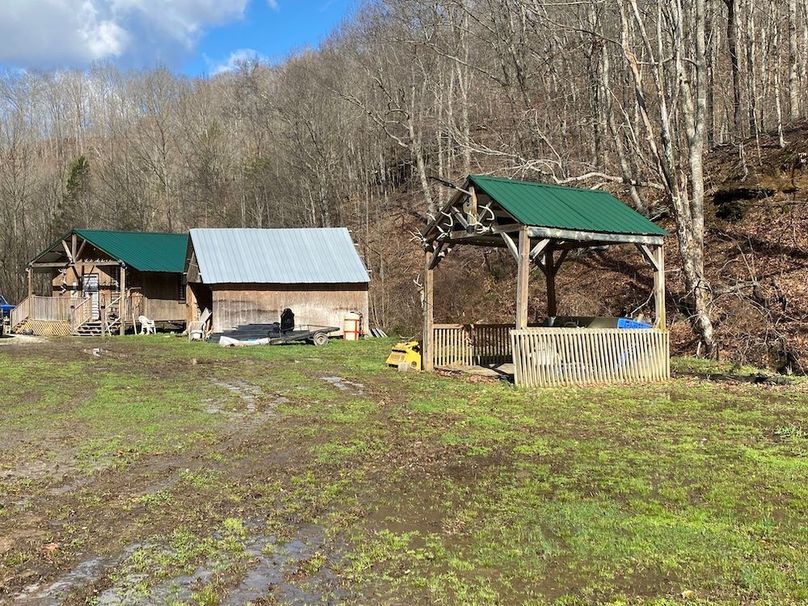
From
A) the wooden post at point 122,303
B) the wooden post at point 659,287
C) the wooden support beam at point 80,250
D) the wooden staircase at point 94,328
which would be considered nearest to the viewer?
the wooden post at point 659,287

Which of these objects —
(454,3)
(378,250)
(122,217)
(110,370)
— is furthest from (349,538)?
(122,217)

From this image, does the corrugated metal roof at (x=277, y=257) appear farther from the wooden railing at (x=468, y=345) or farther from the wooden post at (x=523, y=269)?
the wooden post at (x=523, y=269)

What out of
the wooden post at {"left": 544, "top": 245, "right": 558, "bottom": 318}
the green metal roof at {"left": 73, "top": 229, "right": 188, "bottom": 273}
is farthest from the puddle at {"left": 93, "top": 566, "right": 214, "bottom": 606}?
the green metal roof at {"left": 73, "top": 229, "right": 188, "bottom": 273}

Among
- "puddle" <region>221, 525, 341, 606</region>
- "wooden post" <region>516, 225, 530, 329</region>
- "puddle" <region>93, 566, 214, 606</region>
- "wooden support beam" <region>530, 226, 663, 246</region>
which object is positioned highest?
"wooden support beam" <region>530, 226, 663, 246</region>

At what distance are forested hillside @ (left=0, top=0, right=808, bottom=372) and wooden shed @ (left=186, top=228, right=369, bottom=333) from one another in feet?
8.14

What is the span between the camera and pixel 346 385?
14117 mm

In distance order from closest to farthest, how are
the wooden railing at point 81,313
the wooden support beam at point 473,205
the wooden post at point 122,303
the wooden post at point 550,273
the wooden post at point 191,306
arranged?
1. the wooden support beam at point 473,205
2. the wooden post at point 550,273
3. the wooden post at point 191,306
4. the wooden post at point 122,303
5. the wooden railing at point 81,313

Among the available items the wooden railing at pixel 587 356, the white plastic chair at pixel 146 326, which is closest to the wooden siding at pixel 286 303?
the white plastic chair at pixel 146 326

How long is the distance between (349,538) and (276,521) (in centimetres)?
75

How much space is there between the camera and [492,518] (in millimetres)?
5758

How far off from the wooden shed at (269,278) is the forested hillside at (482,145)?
97.7 inches

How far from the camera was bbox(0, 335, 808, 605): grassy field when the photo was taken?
452 centimetres

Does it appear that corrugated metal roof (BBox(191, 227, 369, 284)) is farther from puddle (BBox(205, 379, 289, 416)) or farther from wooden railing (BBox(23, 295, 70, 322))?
puddle (BBox(205, 379, 289, 416))

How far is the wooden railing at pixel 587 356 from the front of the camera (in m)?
13.3
